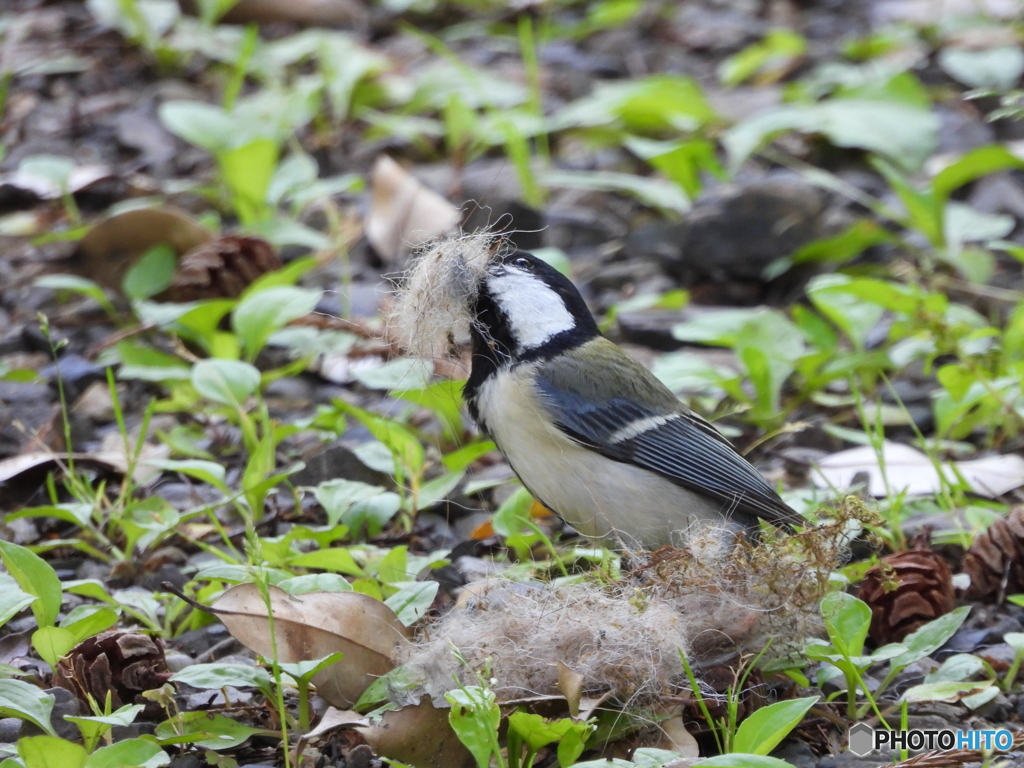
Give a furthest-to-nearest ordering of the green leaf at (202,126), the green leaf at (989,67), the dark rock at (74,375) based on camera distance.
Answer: the green leaf at (989,67), the green leaf at (202,126), the dark rock at (74,375)

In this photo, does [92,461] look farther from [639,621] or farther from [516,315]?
[639,621]

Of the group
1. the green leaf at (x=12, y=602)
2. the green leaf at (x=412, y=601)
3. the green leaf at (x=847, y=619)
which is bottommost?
the green leaf at (x=847, y=619)

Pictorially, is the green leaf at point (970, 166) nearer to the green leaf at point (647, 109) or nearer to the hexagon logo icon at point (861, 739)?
the green leaf at point (647, 109)

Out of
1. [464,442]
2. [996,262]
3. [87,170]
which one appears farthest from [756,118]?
[87,170]

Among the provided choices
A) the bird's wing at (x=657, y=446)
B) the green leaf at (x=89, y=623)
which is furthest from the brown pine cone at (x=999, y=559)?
the green leaf at (x=89, y=623)

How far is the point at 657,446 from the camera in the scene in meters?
3.07

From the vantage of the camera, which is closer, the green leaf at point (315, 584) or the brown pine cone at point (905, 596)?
the green leaf at point (315, 584)

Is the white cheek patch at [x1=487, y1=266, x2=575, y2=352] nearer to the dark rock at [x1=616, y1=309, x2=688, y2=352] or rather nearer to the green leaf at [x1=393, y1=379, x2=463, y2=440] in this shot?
the green leaf at [x1=393, y1=379, x2=463, y2=440]

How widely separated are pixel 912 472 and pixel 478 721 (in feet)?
6.25

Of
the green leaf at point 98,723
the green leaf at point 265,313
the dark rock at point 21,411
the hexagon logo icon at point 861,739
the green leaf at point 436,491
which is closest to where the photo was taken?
the green leaf at point 98,723

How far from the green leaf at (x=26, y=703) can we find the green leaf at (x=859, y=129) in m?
3.86

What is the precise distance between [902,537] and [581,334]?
1029 mm

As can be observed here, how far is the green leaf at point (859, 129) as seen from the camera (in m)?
5.25

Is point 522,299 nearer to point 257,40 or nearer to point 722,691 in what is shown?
point 722,691
